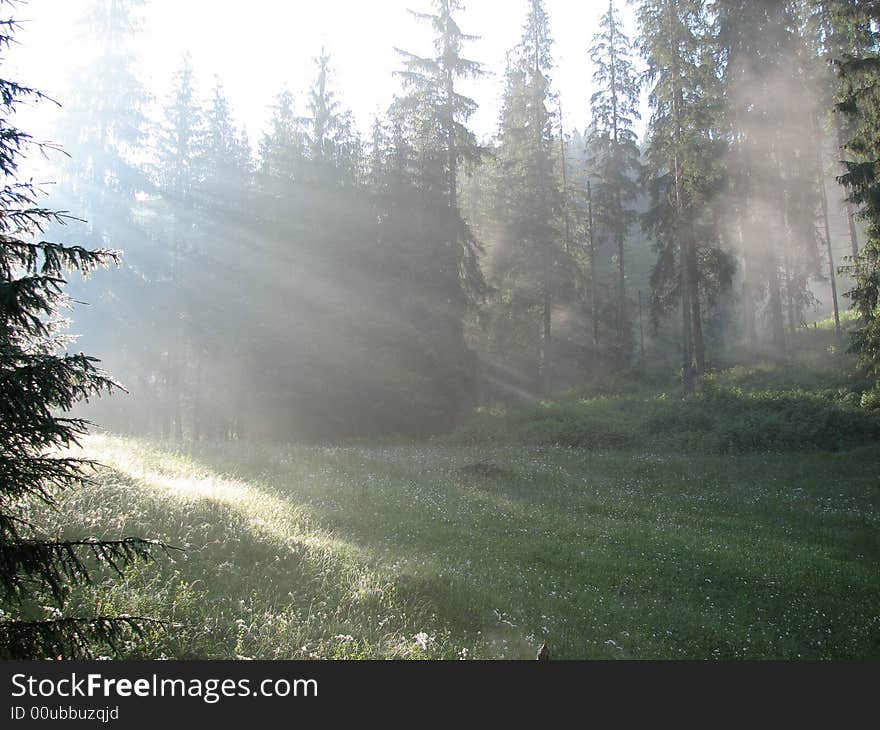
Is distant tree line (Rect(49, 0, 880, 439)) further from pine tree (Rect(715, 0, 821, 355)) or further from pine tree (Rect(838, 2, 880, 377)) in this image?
pine tree (Rect(838, 2, 880, 377))

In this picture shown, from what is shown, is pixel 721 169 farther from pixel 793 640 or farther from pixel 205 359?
pixel 205 359

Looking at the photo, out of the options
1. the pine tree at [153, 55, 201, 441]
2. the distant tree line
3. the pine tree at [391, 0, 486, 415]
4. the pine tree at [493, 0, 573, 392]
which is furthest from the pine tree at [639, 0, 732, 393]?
the pine tree at [153, 55, 201, 441]

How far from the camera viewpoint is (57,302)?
591cm

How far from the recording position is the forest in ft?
22.6

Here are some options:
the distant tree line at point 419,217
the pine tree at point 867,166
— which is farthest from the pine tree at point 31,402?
the distant tree line at point 419,217

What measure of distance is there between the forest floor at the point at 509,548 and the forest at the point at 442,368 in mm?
81

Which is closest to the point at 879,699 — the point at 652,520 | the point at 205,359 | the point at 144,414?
the point at 652,520

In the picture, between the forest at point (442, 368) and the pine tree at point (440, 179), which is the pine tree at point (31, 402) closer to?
the forest at point (442, 368)

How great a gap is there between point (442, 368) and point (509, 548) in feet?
68.4

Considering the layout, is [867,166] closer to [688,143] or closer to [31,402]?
[688,143]

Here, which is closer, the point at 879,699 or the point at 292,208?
the point at 879,699

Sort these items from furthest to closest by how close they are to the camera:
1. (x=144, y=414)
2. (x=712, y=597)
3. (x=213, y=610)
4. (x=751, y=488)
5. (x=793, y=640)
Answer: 1. (x=144, y=414)
2. (x=751, y=488)
3. (x=712, y=597)
4. (x=793, y=640)
5. (x=213, y=610)

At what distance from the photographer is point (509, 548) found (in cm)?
1163

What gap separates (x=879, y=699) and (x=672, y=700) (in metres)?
1.92
